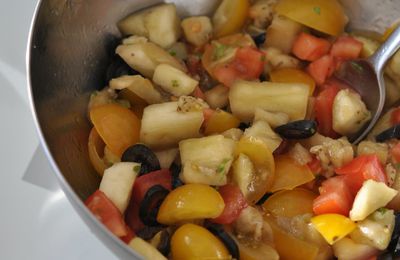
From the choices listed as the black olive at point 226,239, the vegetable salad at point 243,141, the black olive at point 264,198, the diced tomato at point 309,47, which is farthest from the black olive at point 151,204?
the diced tomato at point 309,47

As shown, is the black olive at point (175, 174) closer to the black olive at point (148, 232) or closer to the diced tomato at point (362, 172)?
the black olive at point (148, 232)

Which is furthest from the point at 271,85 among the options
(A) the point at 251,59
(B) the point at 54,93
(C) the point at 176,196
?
(B) the point at 54,93

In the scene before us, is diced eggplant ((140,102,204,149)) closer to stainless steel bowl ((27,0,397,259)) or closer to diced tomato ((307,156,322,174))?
stainless steel bowl ((27,0,397,259))

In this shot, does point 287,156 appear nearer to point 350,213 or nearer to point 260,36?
point 350,213

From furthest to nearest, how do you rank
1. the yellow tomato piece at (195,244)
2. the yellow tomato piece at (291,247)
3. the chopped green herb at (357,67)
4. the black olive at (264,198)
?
the chopped green herb at (357,67)
the black olive at (264,198)
the yellow tomato piece at (291,247)
the yellow tomato piece at (195,244)

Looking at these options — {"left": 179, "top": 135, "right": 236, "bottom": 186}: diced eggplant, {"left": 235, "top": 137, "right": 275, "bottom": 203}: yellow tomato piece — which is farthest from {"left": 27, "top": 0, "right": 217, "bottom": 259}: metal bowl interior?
{"left": 235, "top": 137, "right": 275, "bottom": 203}: yellow tomato piece
